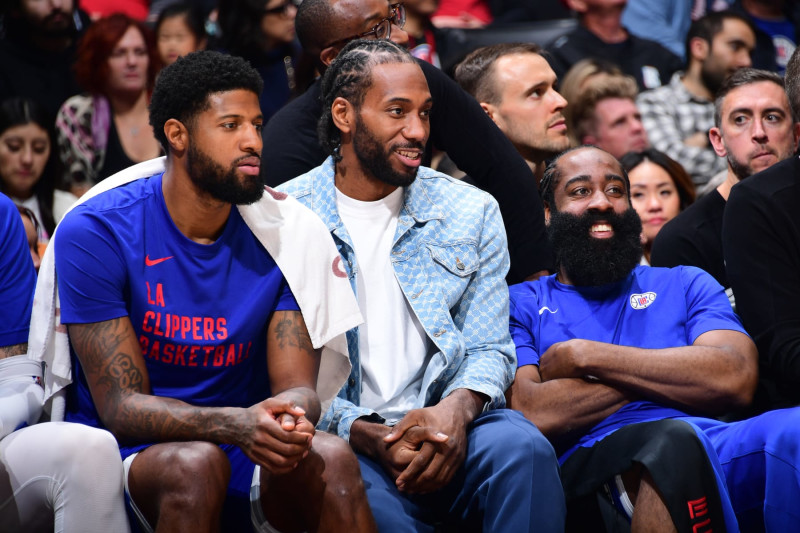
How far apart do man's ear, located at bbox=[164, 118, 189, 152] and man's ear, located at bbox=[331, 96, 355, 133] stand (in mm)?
671

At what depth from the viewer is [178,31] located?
5.92 m

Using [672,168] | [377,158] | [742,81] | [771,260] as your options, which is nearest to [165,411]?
[377,158]

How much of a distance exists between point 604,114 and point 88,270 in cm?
368

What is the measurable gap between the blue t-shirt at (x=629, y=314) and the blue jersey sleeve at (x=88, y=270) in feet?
4.41

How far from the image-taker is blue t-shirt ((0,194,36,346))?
309 cm

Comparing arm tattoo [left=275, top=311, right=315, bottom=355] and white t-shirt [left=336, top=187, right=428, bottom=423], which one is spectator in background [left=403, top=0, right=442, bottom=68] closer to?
white t-shirt [left=336, top=187, right=428, bottom=423]

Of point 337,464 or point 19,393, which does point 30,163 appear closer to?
point 19,393

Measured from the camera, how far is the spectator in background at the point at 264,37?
229 inches

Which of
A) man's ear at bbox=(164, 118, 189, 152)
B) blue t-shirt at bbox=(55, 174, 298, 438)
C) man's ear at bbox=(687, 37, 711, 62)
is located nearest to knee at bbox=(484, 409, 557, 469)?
blue t-shirt at bbox=(55, 174, 298, 438)

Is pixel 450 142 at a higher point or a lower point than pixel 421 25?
lower

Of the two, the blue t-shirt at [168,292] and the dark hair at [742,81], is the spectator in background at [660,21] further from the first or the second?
the blue t-shirt at [168,292]

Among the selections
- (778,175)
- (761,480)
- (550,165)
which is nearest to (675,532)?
(761,480)

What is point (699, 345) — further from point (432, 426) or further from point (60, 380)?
point (60, 380)

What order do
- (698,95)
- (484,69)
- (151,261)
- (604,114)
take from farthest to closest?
(698,95) < (604,114) < (484,69) < (151,261)
